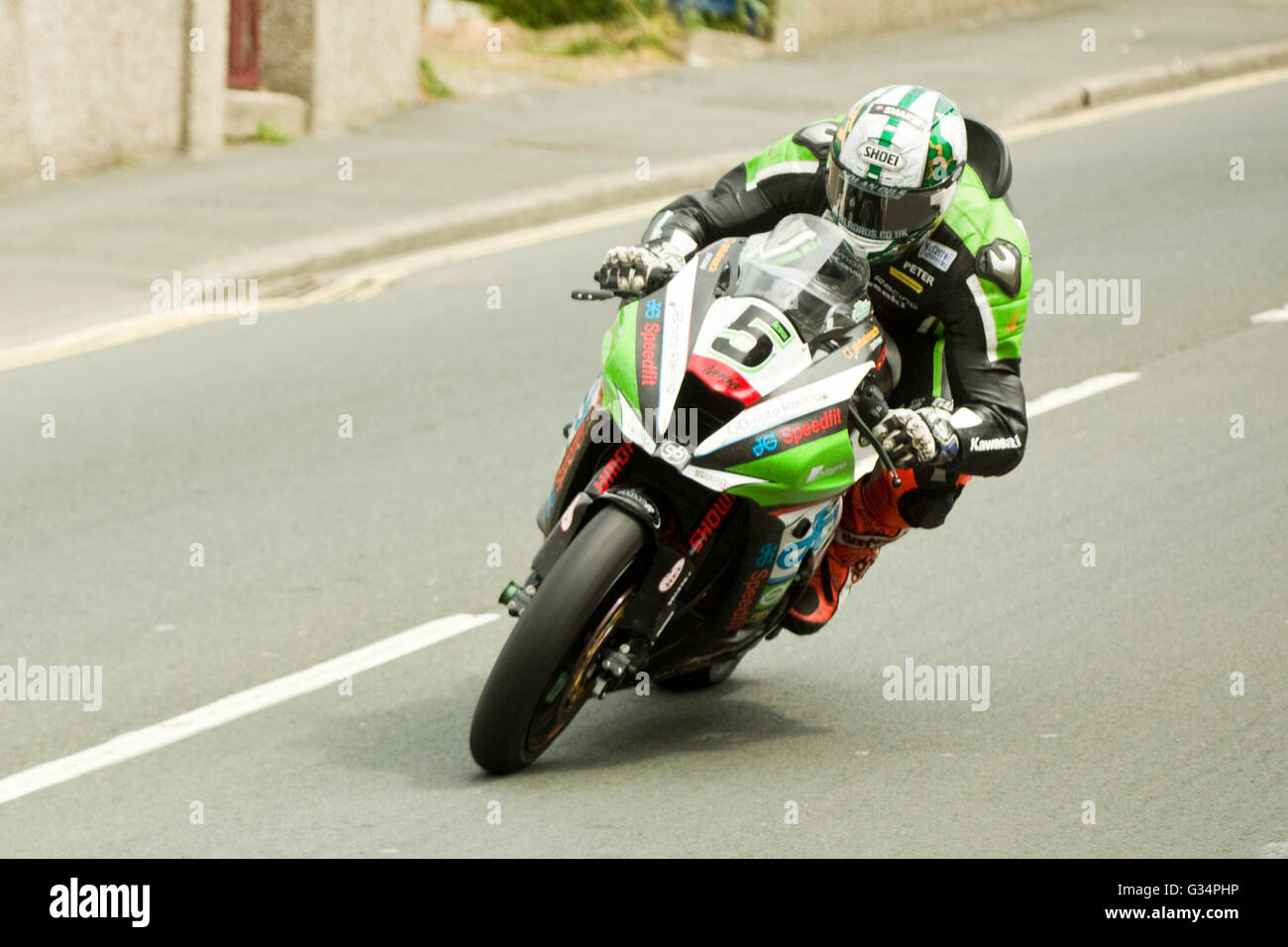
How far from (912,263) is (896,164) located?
426mm

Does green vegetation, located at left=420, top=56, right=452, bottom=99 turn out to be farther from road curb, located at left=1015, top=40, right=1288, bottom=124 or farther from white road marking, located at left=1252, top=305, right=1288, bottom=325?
white road marking, located at left=1252, top=305, right=1288, bottom=325

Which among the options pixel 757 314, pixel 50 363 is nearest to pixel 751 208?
pixel 757 314

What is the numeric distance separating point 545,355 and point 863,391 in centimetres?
496

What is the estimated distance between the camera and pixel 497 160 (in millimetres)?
14430

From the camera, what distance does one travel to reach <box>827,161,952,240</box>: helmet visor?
5.16 m

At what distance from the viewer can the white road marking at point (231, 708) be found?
5.49m

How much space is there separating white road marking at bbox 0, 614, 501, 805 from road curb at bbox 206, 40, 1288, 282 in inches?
211

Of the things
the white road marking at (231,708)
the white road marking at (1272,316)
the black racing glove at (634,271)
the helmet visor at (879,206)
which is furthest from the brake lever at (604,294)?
the white road marking at (1272,316)

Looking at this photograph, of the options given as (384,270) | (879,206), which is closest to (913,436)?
(879,206)

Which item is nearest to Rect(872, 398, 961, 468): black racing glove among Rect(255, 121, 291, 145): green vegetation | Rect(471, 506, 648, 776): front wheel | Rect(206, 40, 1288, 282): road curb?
Rect(471, 506, 648, 776): front wheel

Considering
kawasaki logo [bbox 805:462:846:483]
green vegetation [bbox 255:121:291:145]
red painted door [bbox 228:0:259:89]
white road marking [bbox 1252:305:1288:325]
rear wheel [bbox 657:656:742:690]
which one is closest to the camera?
kawasaki logo [bbox 805:462:846:483]

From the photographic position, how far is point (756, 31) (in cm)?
1906

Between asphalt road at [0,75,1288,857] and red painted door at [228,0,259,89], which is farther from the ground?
red painted door at [228,0,259,89]

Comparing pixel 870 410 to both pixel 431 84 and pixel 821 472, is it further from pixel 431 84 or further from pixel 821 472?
pixel 431 84
